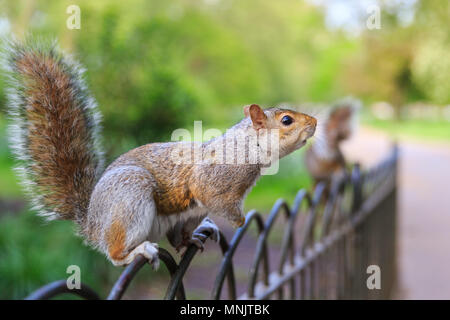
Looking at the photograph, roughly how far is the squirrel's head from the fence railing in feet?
0.56

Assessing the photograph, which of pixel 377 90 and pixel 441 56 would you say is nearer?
pixel 441 56

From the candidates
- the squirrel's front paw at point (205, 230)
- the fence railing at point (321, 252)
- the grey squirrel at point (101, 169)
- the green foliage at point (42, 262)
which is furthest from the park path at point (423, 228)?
the grey squirrel at point (101, 169)

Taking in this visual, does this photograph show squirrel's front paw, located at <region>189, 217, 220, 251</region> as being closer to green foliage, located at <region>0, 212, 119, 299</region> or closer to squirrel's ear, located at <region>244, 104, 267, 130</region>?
squirrel's ear, located at <region>244, 104, 267, 130</region>

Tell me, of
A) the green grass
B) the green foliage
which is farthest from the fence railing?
the green grass

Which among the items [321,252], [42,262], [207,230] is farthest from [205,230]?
[42,262]

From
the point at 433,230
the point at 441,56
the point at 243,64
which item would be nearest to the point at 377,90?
the point at 441,56

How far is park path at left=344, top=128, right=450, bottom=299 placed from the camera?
2912mm

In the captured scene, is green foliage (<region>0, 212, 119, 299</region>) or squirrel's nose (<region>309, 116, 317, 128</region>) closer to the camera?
squirrel's nose (<region>309, 116, 317, 128</region>)

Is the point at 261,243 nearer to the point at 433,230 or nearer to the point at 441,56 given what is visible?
the point at 433,230

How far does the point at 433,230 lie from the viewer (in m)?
4.08

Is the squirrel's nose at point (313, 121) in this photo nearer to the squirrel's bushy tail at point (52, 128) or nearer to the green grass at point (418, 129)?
the squirrel's bushy tail at point (52, 128)

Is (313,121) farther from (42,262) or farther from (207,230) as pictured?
(42,262)

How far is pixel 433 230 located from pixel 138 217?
4.07 m
